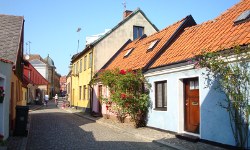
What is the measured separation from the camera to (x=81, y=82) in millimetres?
30547

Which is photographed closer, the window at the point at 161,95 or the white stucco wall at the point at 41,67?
the window at the point at 161,95

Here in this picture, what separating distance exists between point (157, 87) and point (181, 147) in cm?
516

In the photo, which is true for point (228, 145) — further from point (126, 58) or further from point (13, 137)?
point (126, 58)

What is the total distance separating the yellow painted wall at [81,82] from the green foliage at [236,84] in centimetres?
1773

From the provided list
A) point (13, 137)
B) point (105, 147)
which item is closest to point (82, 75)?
point (13, 137)

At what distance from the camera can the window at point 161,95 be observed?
45.7 feet

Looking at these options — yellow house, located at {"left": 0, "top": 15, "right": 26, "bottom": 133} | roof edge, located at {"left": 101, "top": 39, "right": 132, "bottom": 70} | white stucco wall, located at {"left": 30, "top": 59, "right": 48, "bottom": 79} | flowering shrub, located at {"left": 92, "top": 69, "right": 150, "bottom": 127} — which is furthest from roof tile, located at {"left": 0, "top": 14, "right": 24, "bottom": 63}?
white stucco wall, located at {"left": 30, "top": 59, "right": 48, "bottom": 79}

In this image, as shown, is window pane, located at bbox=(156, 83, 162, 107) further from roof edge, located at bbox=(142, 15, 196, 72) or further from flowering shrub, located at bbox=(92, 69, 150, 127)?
roof edge, located at bbox=(142, 15, 196, 72)

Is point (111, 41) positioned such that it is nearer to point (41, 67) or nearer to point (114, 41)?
point (114, 41)

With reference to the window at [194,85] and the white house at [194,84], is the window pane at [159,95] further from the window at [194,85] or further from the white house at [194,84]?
the window at [194,85]

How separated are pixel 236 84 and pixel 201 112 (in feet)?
7.90

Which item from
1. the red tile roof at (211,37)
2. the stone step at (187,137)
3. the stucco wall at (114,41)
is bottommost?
the stone step at (187,137)

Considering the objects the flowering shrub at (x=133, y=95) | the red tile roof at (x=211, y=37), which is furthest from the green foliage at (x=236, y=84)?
the flowering shrub at (x=133, y=95)

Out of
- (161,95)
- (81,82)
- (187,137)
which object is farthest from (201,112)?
(81,82)
